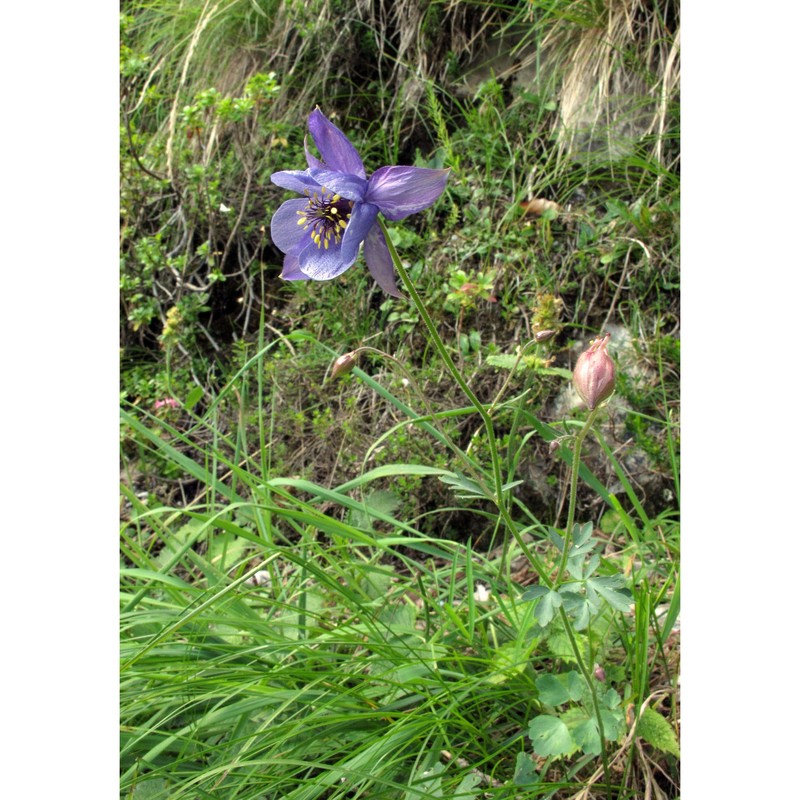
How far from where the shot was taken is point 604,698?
104 centimetres

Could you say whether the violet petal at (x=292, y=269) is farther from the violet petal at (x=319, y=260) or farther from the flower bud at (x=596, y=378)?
the flower bud at (x=596, y=378)

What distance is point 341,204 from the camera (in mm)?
956

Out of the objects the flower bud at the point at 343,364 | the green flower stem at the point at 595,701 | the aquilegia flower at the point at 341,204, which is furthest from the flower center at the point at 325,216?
the green flower stem at the point at 595,701

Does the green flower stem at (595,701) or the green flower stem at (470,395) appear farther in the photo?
the green flower stem at (595,701)

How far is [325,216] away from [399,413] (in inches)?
42.5

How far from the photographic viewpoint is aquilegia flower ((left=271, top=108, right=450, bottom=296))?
0.90 m

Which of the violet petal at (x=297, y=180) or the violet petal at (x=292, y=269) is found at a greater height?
the violet petal at (x=297, y=180)

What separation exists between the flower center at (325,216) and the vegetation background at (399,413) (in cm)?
16

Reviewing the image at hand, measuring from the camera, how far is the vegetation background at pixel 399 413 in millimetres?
→ 1084

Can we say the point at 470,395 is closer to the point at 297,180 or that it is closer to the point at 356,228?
the point at 356,228

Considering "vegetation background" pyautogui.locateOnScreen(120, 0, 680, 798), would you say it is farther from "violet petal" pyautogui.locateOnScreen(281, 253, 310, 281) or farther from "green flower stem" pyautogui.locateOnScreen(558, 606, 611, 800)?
"violet petal" pyautogui.locateOnScreen(281, 253, 310, 281)

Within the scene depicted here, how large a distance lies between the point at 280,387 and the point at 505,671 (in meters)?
1.26

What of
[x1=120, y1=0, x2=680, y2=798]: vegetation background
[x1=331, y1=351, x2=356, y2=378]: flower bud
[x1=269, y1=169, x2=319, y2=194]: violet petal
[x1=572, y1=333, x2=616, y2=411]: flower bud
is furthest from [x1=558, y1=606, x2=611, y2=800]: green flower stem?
[x1=269, y1=169, x2=319, y2=194]: violet petal

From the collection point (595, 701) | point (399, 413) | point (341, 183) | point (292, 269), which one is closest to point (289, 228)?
point (292, 269)
